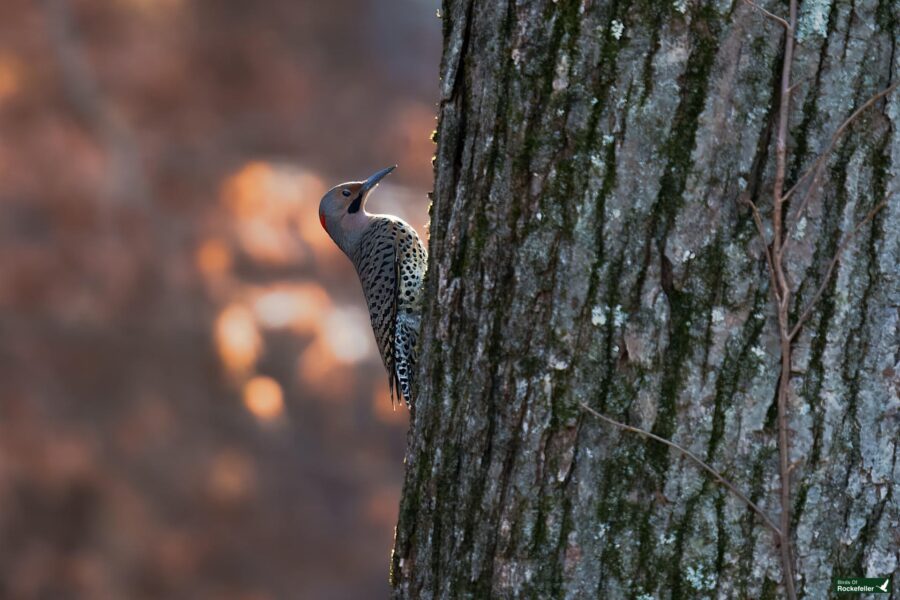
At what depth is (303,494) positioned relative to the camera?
7059 mm

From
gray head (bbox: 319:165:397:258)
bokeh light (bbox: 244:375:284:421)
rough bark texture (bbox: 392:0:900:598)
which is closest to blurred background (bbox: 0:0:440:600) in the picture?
bokeh light (bbox: 244:375:284:421)

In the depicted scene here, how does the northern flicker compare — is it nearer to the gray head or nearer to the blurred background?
the gray head

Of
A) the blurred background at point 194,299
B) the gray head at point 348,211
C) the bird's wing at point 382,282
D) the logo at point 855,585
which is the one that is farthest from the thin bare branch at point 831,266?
the blurred background at point 194,299

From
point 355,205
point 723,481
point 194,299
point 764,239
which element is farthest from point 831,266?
point 194,299

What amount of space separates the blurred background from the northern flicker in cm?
238

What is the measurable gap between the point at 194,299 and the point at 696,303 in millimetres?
5591

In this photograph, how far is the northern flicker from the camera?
4.14m

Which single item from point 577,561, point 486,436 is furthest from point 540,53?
point 577,561

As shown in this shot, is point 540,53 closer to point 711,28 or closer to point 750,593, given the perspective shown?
point 711,28

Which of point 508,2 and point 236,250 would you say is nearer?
Answer: point 508,2

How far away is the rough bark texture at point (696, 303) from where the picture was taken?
163 centimetres

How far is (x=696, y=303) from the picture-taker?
5.38 ft

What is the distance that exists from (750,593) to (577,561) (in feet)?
0.85

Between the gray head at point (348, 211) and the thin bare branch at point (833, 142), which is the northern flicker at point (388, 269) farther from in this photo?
the thin bare branch at point (833, 142)
